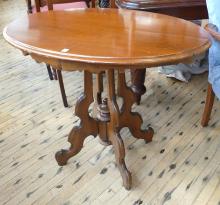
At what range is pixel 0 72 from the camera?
8.70 ft

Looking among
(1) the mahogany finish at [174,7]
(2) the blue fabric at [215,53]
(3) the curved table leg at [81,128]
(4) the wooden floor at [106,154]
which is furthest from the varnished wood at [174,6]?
(4) the wooden floor at [106,154]

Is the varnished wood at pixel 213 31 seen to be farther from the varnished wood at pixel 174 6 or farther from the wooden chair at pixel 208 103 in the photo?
the varnished wood at pixel 174 6

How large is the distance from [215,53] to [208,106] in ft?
1.21

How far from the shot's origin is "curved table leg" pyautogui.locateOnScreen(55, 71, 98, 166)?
1.51 m

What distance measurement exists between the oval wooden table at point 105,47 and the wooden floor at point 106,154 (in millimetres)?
105

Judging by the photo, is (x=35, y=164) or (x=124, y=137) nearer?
(x=35, y=164)

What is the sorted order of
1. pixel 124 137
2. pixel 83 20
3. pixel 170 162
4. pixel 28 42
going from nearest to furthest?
pixel 28 42 < pixel 83 20 < pixel 170 162 < pixel 124 137

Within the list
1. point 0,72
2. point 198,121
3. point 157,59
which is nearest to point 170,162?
point 198,121

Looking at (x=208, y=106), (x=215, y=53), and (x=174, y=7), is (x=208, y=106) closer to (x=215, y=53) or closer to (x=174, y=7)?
(x=215, y=53)

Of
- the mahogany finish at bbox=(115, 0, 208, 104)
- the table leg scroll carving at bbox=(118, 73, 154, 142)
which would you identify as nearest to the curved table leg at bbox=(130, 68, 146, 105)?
the table leg scroll carving at bbox=(118, 73, 154, 142)

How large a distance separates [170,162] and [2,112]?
1.23m

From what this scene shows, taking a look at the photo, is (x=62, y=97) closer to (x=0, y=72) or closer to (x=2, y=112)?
(x=2, y=112)

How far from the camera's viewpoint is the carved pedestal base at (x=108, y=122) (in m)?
1.45

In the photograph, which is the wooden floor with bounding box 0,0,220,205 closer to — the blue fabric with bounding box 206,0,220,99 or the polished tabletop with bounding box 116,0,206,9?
the blue fabric with bounding box 206,0,220,99
